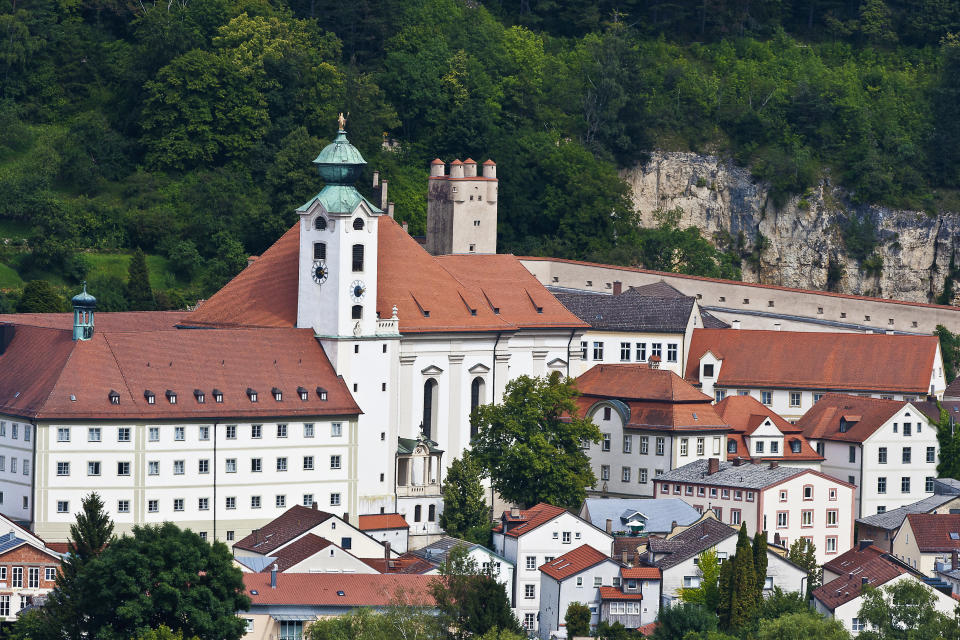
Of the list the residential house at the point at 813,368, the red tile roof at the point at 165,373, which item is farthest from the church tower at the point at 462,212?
the red tile roof at the point at 165,373

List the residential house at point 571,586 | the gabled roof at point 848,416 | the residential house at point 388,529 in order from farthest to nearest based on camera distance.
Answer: the gabled roof at point 848,416, the residential house at point 388,529, the residential house at point 571,586

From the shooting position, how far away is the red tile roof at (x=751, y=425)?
397 ft

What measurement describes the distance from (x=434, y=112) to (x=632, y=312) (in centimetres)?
2900

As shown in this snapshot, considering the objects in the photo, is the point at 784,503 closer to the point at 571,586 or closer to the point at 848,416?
the point at 848,416

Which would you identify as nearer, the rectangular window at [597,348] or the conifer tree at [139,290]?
the rectangular window at [597,348]

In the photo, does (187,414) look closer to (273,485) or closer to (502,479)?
(273,485)

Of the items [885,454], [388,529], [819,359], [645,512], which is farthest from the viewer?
[819,359]

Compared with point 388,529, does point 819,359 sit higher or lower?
higher

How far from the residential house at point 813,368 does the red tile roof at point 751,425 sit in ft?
14.1

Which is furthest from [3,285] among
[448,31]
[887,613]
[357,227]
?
[887,613]

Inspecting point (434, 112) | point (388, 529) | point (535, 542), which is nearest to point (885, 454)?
point (535, 542)

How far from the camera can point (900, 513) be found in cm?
11744

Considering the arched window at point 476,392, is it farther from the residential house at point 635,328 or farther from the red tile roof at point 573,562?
the red tile roof at point 573,562

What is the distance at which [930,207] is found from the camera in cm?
15850
